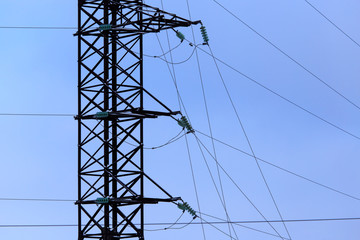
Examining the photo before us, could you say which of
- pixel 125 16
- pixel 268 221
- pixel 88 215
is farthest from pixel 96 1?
pixel 268 221

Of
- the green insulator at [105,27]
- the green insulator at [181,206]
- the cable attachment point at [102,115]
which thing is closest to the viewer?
the cable attachment point at [102,115]

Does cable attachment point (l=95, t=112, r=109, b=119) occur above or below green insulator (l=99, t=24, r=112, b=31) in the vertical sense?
below

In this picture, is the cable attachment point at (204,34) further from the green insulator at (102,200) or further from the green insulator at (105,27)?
the green insulator at (102,200)

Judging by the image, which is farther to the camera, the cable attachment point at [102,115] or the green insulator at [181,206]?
the green insulator at [181,206]

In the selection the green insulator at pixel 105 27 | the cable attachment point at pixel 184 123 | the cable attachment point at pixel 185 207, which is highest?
the green insulator at pixel 105 27

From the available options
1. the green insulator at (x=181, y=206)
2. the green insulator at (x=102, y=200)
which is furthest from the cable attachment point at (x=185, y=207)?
the green insulator at (x=102, y=200)

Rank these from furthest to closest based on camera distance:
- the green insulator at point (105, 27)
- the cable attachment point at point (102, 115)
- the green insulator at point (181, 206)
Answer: the green insulator at point (105, 27) < the green insulator at point (181, 206) < the cable attachment point at point (102, 115)

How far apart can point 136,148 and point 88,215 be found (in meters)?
3.41

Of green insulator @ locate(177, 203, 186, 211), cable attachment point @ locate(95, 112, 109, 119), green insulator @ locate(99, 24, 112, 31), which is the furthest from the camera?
green insulator @ locate(99, 24, 112, 31)

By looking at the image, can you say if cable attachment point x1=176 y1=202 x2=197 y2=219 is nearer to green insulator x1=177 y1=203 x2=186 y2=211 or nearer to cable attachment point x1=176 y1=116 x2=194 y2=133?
green insulator x1=177 y1=203 x2=186 y2=211

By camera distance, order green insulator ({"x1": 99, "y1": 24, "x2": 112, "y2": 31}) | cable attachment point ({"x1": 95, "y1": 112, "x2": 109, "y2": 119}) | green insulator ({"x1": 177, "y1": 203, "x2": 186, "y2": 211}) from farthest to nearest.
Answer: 1. green insulator ({"x1": 99, "y1": 24, "x2": 112, "y2": 31})
2. green insulator ({"x1": 177, "y1": 203, "x2": 186, "y2": 211})
3. cable attachment point ({"x1": 95, "y1": 112, "x2": 109, "y2": 119})

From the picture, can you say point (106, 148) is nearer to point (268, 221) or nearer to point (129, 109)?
point (129, 109)

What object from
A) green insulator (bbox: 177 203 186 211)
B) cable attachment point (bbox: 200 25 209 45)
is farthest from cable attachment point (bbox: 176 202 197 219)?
cable attachment point (bbox: 200 25 209 45)

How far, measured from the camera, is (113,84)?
47625 mm
